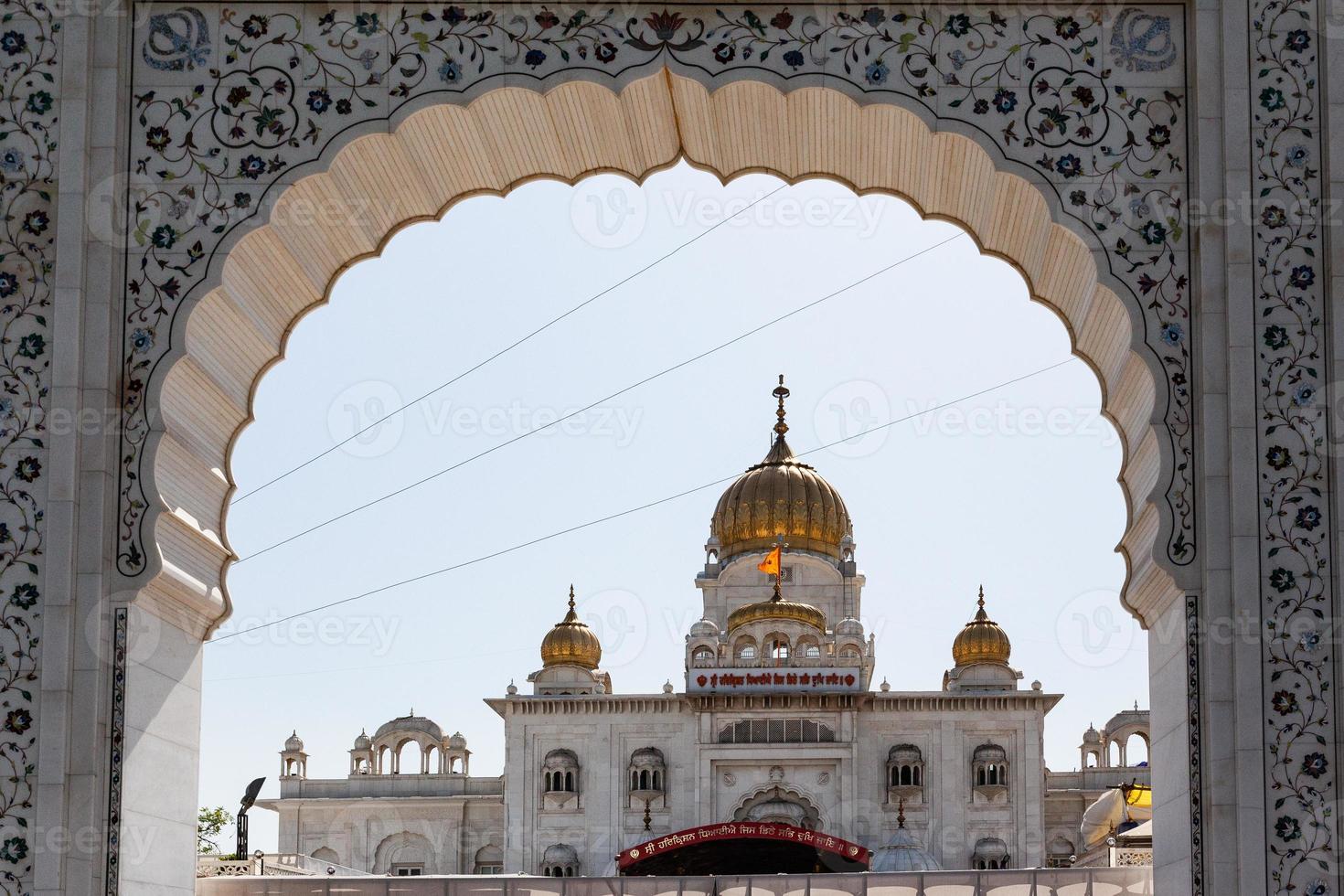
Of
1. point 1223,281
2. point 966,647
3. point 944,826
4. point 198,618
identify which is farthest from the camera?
point 966,647

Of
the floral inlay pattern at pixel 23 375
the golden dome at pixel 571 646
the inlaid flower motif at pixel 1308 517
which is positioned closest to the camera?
the floral inlay pattern at pixel 23 375

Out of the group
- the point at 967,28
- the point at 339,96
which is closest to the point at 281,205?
the point at 339,96

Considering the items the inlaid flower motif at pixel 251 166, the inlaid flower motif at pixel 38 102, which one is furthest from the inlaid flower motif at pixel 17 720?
the inlaid flower motif at pixel 38 102

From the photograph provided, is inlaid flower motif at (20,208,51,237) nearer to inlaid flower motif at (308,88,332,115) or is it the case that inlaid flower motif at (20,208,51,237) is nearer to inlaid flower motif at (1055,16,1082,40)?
inlaid flower motif at (308,88,332,115)

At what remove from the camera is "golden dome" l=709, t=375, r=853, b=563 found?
42.9 metres

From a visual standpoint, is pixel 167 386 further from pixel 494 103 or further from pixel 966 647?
pixel 966 647

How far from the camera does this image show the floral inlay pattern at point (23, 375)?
6.77 metres

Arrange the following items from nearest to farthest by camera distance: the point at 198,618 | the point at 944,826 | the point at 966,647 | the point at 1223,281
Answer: the point at 1223,281 < the point at 198,618 < the point at 944,826 < the point at 966,647

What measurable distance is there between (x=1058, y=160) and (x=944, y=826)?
106ft

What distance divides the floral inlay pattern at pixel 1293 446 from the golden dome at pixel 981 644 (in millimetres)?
33902

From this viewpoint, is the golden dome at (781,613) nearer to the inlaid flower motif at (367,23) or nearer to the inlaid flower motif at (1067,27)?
the inlaid flower motif at (1067,27)

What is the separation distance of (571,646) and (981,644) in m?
8.89

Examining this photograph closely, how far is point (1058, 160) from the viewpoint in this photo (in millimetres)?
7270

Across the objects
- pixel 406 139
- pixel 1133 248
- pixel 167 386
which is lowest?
pixel 167 386
